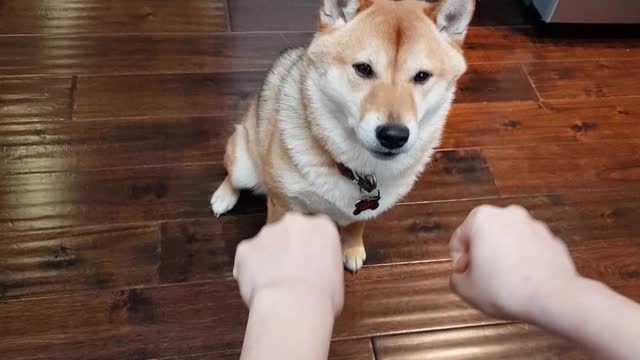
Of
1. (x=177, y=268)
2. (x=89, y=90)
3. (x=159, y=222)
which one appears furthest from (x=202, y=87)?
(x=177, y=268)

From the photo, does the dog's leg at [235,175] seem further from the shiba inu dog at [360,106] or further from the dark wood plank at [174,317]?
the dark wood plank at [174,317]

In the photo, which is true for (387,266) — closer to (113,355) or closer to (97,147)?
(113,355)

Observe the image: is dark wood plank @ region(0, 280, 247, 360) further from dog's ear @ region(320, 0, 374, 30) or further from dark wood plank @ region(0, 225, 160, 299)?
dog's ear @ region(320, 0, 374, 30)

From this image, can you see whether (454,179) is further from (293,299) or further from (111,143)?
(293,299)

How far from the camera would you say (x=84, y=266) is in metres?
1.34

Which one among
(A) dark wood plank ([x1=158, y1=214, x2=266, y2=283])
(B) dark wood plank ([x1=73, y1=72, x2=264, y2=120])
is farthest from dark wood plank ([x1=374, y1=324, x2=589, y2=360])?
(B) dark wood plank ([x1=73, y1=72, x2=264, y2=120])

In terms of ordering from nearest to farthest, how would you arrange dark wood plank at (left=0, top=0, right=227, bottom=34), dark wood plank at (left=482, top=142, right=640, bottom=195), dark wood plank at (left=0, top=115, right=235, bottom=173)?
dark wood plank at (left=0, top=115, right=235, bottom=173), dark wood plank at (left=482, top=142, right=640, bottom=195), dark wood plank at (left=0, top=0, right=227, bottom=34)

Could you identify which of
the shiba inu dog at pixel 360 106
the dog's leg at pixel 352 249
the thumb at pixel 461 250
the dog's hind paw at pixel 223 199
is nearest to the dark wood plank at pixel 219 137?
the dog's hind paw at pixel 223 199

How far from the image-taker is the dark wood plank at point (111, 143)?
4.98ft

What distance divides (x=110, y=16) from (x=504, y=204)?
137cm

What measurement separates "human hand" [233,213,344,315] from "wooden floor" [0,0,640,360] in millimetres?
723

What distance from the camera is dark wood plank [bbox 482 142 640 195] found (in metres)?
1.65

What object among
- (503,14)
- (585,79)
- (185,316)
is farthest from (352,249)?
(503,14)

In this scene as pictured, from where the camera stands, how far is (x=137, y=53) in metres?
1.80
